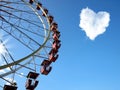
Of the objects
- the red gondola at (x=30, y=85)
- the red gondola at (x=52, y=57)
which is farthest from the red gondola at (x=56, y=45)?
the red gondola at (x=30, y=85)

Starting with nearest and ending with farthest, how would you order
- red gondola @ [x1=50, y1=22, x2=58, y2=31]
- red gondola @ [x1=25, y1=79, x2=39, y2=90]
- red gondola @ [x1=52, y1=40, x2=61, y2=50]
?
red gondola @ [x1=25, y1=79, x2=39, y2=90] < red gondola @ [x1=52, y1=40, x2=61, y2=50] < red gondola @ [x1=50, y1=22, x2=58, y2=31]

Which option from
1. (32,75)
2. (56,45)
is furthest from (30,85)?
(56,45)

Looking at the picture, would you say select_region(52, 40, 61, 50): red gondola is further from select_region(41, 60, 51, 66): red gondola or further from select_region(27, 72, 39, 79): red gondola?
select_region(27, 72, 39, 79): red gondola

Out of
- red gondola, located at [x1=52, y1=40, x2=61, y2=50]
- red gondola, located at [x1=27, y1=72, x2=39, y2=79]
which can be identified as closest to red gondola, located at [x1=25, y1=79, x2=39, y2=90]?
red gondola, located at [x1=27, y1=72, x2=39, y2=79]

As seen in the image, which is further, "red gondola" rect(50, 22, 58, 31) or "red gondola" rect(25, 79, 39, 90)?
"red gondola" rect(50, 22, 58, 31)

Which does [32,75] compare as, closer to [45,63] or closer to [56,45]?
[45,63]

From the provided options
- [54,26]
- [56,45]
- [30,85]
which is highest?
[54,26]

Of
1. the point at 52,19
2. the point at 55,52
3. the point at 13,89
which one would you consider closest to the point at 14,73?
the point at 13,89

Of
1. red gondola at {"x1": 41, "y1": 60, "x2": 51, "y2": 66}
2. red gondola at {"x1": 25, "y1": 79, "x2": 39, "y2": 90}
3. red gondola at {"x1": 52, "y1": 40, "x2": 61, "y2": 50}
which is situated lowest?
red gondola at {"x1": 25, "y1": 79, "x2": 39, "y2": 90}

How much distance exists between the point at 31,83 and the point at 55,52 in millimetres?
5934

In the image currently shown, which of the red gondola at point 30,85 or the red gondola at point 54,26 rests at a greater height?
the red gondola at point 54,26

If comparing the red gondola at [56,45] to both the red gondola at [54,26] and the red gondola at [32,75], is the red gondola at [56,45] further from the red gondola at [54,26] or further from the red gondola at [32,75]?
the red gondola at [32,75]

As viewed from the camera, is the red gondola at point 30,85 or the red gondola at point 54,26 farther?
the red gondola at point 54,26

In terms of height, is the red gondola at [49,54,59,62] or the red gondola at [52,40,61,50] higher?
Answer: the red gondola at [52,40,61,50]
